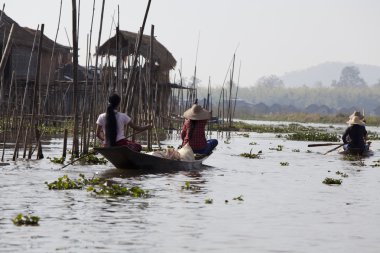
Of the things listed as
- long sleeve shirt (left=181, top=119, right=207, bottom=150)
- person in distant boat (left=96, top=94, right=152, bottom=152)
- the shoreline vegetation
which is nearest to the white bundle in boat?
long sleeve shirt (left=181, top=119, right=207, bottom=150)

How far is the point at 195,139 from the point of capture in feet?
54.1

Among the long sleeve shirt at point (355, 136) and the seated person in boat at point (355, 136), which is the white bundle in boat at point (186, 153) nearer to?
the seated person in boat at point (355, 136)

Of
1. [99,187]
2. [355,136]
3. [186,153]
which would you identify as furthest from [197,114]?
[355,136]

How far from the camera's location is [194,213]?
10.0m

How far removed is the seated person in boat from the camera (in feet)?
69.4

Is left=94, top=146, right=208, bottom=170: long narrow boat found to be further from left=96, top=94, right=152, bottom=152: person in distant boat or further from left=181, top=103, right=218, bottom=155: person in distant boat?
left=181, top=103, right=218, bottom=155: person in distant boat

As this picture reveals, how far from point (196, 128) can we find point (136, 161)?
2.13m

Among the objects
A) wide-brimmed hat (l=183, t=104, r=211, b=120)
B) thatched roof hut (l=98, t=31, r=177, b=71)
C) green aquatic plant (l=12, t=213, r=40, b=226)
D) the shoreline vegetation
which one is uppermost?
thatched roof hut (l=98, t=31, r=177, b=71)

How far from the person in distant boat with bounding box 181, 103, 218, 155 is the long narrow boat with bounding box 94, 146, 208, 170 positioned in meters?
0.77

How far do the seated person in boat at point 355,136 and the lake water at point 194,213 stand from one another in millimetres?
4942

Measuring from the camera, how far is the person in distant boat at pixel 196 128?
16.2 metres

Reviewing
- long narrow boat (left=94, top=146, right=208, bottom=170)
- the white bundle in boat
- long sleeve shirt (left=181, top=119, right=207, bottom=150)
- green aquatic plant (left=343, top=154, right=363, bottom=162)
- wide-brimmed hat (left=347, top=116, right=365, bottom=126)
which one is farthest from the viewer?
green aquatic plant (left=343, top=154, right=363, bottom=162)

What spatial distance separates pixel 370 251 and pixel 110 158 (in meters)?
7.23

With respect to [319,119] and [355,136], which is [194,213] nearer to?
[355,136]
